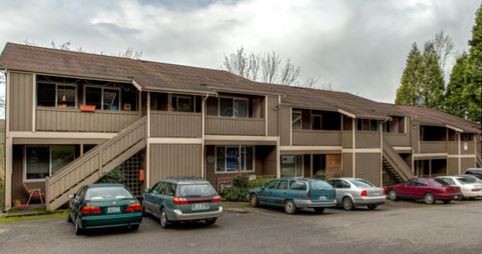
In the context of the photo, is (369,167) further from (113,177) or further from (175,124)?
(113,177)

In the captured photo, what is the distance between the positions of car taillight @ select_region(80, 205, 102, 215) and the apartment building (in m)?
5.00

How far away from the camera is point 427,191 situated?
78.1 ft

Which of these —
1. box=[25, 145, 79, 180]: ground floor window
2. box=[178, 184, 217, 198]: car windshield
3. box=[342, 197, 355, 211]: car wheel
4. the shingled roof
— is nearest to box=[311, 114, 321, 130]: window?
the shingled roof

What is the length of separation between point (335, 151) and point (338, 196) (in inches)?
314

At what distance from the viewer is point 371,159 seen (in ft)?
92.5

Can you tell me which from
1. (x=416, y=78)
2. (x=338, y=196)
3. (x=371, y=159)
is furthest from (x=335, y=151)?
(x=416, y=78)

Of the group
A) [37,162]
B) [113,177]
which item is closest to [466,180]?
[113,177]

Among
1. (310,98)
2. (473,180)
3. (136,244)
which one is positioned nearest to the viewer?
(136,244)

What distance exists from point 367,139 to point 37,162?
1956 centimetres

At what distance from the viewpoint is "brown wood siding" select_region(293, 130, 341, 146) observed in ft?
84.8

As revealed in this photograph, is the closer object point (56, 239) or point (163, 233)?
point (56, 239)

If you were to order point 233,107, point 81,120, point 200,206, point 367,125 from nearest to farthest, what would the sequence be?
point 200,206
point 81,120
point 233,107
point 367,125

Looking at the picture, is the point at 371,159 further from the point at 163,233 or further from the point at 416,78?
the point at 416,78

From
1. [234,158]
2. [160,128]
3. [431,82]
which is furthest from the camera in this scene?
[431,82]
